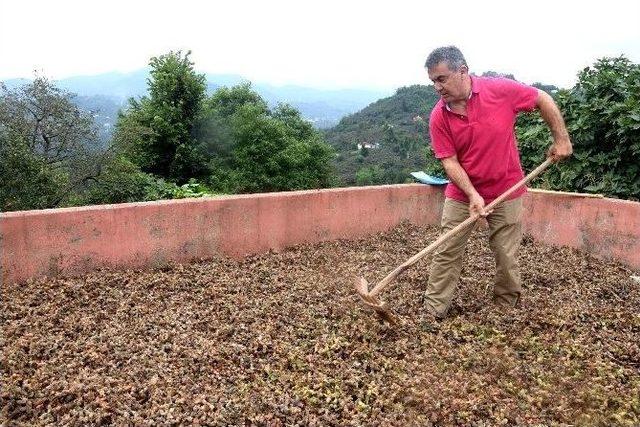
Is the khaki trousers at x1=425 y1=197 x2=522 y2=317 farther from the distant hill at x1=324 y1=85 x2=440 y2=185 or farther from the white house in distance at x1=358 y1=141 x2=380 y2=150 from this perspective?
the white house in distance at x1=358 y1=141 x2=380 y2=150

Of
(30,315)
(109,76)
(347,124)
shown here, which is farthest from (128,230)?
(109,76)

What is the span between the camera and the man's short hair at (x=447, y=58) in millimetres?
3207

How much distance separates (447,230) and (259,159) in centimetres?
2110

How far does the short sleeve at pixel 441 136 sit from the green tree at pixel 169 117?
14.8 m

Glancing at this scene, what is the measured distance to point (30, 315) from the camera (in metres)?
3.42

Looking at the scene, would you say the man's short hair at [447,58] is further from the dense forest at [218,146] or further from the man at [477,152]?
the dense forest at [218,146]

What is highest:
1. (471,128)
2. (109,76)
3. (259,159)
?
(109,76)

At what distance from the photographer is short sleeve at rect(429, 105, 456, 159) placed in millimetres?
3439

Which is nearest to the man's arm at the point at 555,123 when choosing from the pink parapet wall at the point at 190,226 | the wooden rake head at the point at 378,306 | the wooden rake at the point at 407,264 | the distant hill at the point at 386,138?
the wooden rake at the point at 407,264

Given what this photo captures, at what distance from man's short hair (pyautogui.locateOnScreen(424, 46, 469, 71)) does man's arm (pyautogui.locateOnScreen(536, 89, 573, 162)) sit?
0.62 meters

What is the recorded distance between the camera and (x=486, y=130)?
3.37m

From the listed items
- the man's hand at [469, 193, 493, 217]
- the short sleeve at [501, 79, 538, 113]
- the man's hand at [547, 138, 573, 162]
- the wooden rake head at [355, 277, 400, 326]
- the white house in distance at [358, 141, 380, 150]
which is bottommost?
the white house in distance at [358, 141, 380, 150]

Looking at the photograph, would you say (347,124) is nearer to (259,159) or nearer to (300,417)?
(259,159)

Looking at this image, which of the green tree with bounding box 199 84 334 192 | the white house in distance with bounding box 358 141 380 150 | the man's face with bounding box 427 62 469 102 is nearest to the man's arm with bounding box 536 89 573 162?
the man's face with bounding box 427 62 469 102
